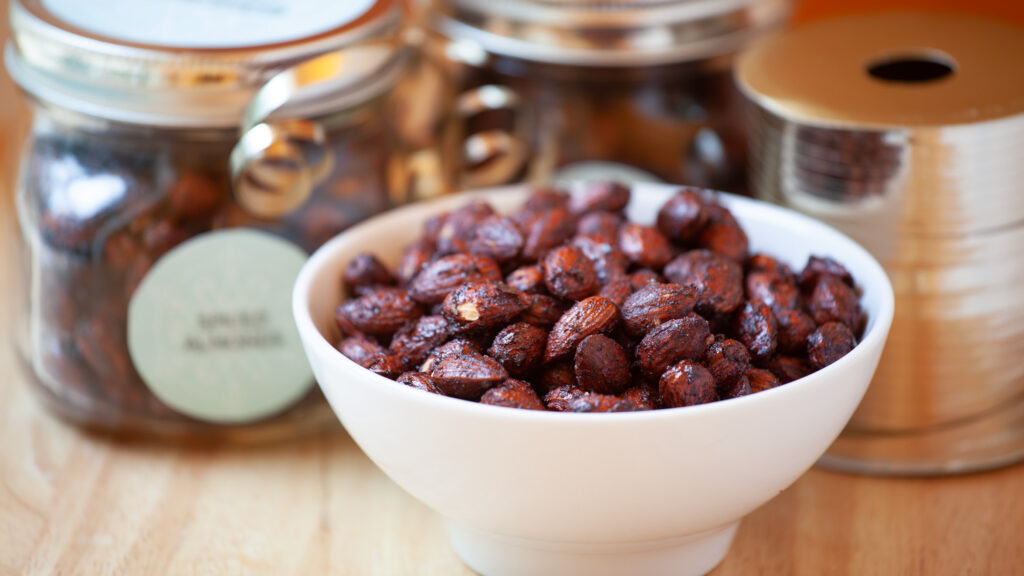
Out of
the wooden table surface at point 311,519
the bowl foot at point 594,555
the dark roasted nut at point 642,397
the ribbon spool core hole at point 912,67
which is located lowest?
the wooden table surface at point 311,519

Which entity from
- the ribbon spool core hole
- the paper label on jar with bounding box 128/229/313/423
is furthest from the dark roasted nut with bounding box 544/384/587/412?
the ribbon spool core hole

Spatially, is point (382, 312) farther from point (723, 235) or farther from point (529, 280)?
point (723, 235)

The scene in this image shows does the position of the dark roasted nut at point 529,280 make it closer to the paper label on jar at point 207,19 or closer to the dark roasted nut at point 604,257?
the dark roasted nut at point 604,257

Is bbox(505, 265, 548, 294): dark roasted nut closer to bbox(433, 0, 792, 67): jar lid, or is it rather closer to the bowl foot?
the bowl foot

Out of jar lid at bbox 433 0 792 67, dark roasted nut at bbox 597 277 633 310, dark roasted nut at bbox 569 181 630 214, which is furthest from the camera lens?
jar lid at bbox 433 0 792 67

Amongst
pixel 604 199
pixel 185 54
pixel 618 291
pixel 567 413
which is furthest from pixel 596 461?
pixel 185 54

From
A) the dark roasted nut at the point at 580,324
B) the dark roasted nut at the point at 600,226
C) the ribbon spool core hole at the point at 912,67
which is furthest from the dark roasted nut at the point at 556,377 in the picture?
the ribbon spool core hole at the point at 912,67
